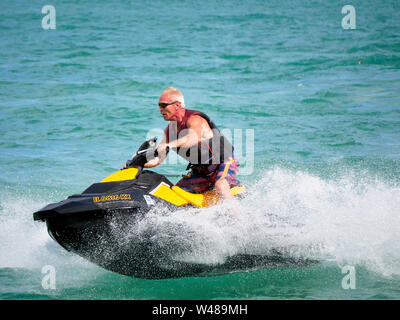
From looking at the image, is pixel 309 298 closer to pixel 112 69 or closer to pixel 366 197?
pixel 366 197

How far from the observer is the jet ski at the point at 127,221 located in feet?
15.3

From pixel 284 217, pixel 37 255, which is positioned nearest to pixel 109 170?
pixel 37 255

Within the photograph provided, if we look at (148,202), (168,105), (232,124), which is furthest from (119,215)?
(232,124)

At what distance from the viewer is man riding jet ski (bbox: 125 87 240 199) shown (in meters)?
4.96

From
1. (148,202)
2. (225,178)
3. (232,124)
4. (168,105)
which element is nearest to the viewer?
(148,202)

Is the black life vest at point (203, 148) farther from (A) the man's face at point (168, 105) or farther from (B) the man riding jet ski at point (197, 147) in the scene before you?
(A) the man's face at point (168, 105)

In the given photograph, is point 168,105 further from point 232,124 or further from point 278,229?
point 232,124

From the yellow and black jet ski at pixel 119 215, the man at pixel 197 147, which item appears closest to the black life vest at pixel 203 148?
the man at pixel 197 147

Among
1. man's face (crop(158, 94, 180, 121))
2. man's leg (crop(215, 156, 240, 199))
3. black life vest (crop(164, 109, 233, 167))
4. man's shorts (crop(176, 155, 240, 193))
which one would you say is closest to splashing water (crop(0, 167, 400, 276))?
man's leg (crop(215, 156, 240, 199))

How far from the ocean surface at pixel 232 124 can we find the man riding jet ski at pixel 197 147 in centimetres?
31

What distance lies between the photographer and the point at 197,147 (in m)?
5.03

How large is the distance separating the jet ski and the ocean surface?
6.6 inches

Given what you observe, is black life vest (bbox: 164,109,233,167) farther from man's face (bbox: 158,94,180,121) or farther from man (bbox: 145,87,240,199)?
man's face (bbox: 158,94,180,121)

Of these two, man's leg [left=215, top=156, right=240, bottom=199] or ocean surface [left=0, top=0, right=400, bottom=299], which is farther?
ocean surface [left=0, top=0, right=400, bottom=299]
